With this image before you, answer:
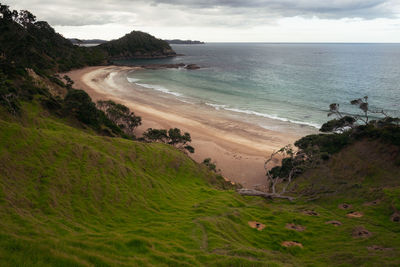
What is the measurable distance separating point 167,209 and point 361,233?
11.1 m

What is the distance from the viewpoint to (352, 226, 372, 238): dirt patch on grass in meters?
14.1

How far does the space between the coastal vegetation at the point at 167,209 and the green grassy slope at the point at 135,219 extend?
0.18ft

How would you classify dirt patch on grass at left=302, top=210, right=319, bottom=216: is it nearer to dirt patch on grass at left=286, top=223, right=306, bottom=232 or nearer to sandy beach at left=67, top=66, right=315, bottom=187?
dirt patch on grass at left=286, top=223, right=306, bottom=232

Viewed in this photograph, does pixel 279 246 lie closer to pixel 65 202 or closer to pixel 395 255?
pixel 395 255

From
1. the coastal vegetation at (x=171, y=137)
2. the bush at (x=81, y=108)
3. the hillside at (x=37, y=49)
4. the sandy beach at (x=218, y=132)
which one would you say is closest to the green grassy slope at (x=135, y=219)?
the bush at (x=81, y=108)

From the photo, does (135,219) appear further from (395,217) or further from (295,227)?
(395,217)

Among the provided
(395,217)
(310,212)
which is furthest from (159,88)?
(395,217)

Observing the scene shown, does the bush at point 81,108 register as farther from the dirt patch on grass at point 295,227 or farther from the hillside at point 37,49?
the dirt patch on grass at point 295,227

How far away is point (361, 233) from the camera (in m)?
14.3

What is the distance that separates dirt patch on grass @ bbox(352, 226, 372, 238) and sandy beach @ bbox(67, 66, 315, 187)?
1702cm

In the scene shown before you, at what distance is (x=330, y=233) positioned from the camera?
1497 cm

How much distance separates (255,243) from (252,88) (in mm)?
76274

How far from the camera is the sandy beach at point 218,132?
3647 centimetres

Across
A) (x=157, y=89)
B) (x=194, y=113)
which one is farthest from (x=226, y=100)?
(x=157, y=89)
